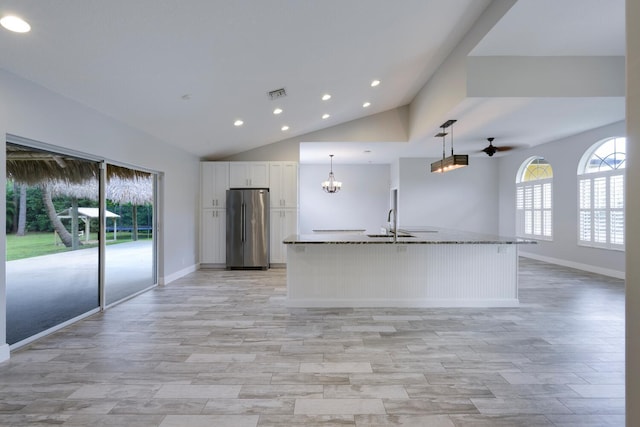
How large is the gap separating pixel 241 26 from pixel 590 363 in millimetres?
4008

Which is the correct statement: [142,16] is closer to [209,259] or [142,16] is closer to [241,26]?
[241,26]

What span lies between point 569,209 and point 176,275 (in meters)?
8.02

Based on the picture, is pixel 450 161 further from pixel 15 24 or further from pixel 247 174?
pixel 15 24

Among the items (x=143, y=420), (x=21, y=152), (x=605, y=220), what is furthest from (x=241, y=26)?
(x=605, y=220)

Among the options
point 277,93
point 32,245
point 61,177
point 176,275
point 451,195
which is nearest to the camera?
point 32,245

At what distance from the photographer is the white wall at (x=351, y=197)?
10.2 meters

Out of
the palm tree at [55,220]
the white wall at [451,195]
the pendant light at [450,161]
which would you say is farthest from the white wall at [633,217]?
the white wall at [451,195]

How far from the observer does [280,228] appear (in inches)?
275

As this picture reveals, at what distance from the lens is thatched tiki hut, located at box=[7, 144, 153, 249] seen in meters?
2.98

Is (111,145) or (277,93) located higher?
(277,93)


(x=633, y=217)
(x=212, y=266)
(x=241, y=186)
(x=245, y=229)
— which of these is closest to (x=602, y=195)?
(x=633, y=217)

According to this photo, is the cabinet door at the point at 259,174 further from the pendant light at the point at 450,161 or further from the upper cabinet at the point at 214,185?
the pendant light at the point at 450,161

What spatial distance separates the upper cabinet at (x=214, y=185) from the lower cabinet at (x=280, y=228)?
1.12 metres

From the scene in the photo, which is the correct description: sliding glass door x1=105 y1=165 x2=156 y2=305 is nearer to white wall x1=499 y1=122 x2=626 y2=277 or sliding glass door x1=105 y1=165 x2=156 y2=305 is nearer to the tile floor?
the tile floor
